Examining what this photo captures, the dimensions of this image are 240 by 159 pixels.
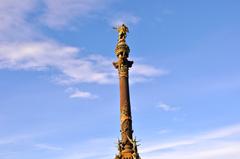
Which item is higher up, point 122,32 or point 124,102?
point 122,32

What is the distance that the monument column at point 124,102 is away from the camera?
4484cm

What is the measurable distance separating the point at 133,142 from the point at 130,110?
139 inches

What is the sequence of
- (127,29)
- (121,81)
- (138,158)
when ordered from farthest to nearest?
(127,29) < (121,81) < (138,158)

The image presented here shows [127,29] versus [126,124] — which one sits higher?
[127,29]

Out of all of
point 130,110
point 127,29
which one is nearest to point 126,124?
point 130,110

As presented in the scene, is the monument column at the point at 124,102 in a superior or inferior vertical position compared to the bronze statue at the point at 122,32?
inferior

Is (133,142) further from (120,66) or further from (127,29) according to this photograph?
(127,29)

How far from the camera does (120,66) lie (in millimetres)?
48688

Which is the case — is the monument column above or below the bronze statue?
below

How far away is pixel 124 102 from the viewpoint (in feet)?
154

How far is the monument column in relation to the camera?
1766 inches

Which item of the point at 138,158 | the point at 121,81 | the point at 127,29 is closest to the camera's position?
the point at 138,158

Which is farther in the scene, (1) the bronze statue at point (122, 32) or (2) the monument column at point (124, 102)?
(1) the bronze statue at point (122, 32)

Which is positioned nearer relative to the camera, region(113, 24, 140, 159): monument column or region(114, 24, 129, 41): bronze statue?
region(113, 24, 140, 159): monument column
